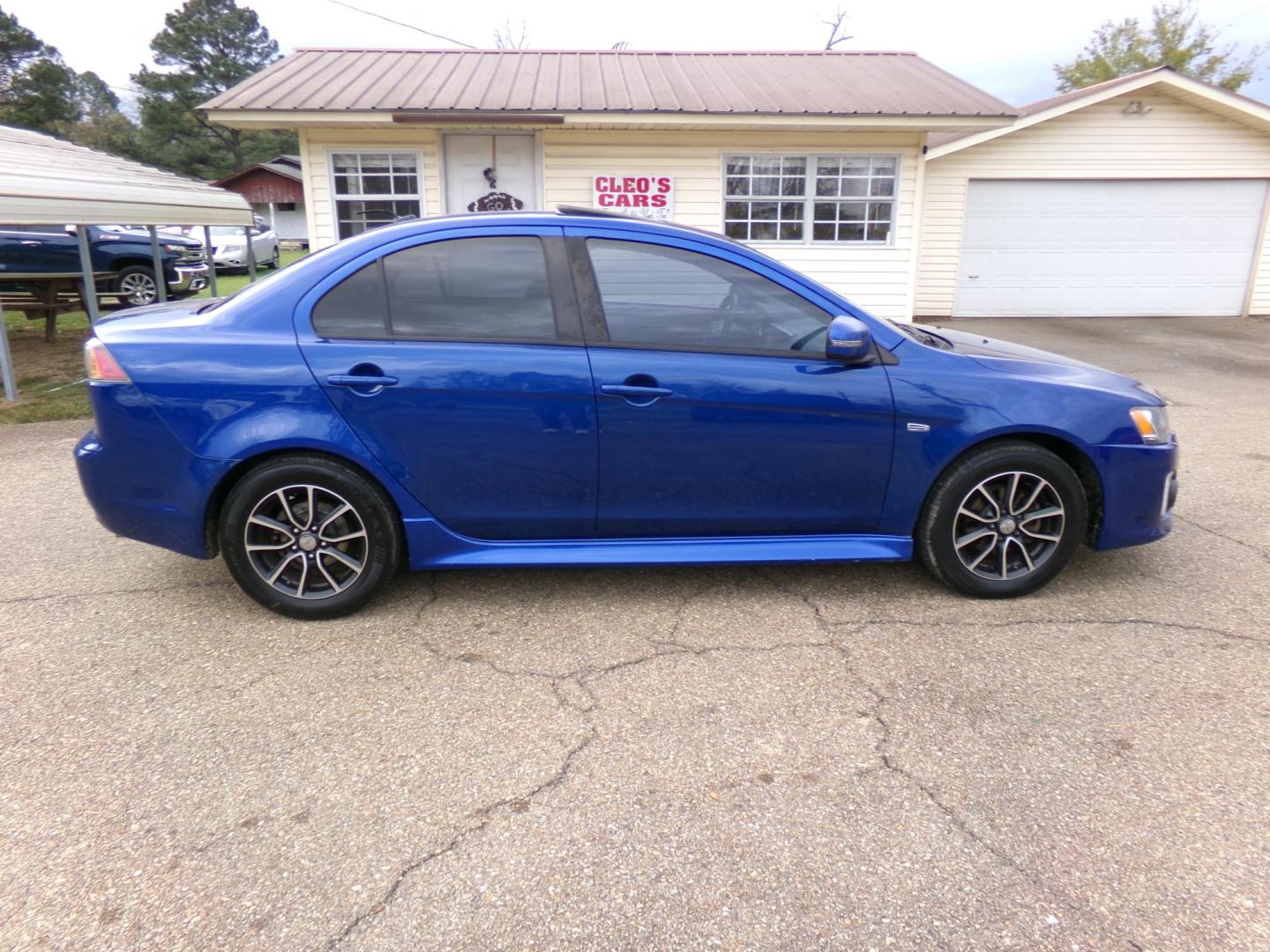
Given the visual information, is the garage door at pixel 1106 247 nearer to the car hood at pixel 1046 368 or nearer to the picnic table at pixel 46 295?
the car hood at pixel 1046 368

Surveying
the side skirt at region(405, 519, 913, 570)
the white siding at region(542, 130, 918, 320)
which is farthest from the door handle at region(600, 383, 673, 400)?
the white siding at region(542, 130, 918, 320)

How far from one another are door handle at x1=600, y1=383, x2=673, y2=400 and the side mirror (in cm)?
69

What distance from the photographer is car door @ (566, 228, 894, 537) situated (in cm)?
344

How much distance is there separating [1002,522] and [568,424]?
6.35 ft

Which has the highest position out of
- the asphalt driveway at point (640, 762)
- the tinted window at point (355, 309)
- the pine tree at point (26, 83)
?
the pine tree at point (26, 83)

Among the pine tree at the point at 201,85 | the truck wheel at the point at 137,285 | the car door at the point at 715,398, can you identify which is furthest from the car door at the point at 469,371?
the pine tree at the point at 201,85

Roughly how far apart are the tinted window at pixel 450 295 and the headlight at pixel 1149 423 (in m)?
2.53

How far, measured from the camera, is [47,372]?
9.27 meters

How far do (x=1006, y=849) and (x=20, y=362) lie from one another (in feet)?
37.6

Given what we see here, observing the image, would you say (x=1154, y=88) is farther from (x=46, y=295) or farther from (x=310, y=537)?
(x=46, y=295)

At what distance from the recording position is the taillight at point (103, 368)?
3312mm

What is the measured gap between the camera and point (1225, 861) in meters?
2.24

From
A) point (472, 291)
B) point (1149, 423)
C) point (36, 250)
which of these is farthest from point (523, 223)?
point (36, 250)

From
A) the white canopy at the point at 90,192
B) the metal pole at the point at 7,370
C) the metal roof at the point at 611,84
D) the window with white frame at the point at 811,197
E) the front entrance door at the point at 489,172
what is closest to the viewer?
the white canopy at the point at 90,192
